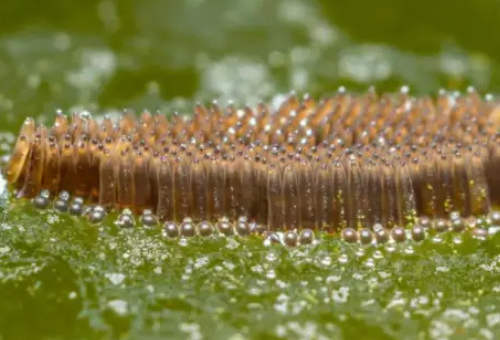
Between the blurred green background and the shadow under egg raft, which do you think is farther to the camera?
the shadow under egg raft

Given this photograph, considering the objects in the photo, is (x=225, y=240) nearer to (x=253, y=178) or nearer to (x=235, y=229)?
(x=235, y=229)

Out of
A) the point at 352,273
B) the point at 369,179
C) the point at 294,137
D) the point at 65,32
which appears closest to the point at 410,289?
the point at 352,273

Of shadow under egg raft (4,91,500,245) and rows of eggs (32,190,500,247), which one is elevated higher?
shadow under egg raft (4,91,500,245)

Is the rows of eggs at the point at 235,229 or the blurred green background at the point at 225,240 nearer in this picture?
the blurred green background at the point at 225,240

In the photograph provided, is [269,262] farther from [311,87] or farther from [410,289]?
[311,87]

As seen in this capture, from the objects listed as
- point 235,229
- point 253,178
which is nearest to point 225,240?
point 235,229
